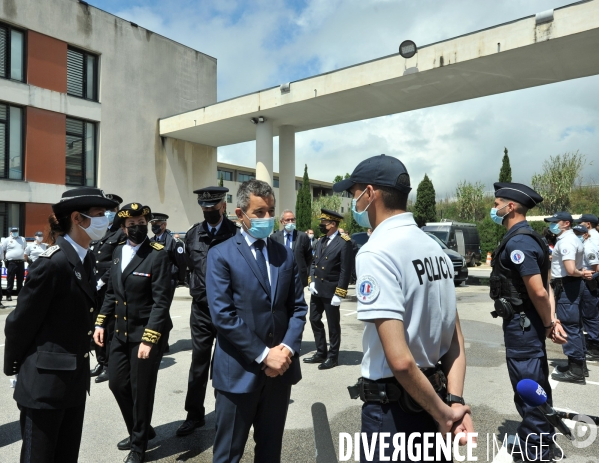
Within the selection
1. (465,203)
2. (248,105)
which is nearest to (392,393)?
(248,105)

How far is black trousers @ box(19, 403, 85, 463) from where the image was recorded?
256cm

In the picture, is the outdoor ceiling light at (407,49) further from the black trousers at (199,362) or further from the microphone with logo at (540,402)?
the microphone with logo at (540,402)

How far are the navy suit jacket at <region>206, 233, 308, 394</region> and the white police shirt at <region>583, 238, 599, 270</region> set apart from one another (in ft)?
19.7

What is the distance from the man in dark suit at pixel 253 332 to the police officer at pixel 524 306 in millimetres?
1855

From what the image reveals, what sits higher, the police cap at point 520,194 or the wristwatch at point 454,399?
the police cap at point 520,194

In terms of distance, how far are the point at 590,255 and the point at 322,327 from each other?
4.25 meters

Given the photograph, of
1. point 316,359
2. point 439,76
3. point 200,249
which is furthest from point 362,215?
point 439,76

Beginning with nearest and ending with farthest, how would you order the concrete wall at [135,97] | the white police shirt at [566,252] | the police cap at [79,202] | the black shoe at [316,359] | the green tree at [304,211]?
the police cap at [79,202] → the white police shirt at [566,252] → the black shoe at [316,359] → the concrete wall at [135,97] → the green tree at [304,211]

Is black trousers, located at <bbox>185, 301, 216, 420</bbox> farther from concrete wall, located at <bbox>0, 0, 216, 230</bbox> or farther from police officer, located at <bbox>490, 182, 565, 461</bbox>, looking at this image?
concrete wall, located at <bbox>0, 0, 216, 230</bbox>

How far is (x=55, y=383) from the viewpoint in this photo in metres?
2.61

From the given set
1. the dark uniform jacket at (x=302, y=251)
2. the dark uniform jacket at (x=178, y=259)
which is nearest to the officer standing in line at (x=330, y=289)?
the dark uniform jacket at (x=302, y=251)

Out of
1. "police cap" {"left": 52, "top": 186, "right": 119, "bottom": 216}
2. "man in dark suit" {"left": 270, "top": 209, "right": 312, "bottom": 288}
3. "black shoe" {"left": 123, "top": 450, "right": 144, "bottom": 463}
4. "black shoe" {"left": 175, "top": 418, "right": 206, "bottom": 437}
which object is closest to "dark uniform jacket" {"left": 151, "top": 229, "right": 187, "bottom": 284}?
"black shoe" {"left": 175, "top": 418, "right": 206, "bottom": 437}

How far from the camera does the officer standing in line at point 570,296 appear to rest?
5.75m

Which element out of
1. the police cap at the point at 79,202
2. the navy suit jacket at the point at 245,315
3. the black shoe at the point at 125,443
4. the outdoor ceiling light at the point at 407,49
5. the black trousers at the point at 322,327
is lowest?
the black shoe at the point at 125,443
